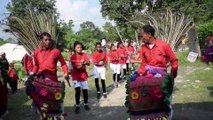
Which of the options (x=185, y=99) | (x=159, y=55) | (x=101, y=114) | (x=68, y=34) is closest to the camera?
(x=159, y=55)

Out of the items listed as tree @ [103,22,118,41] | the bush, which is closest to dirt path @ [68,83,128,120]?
the bush

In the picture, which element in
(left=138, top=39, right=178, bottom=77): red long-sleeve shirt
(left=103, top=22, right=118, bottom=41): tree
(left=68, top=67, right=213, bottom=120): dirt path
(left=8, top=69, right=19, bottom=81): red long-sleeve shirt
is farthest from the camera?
(left=103, top=22, right=118, bottom=41): tree

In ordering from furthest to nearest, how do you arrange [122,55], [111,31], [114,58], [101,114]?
[111,31] → [122,55] → [114,58] → [101,114]

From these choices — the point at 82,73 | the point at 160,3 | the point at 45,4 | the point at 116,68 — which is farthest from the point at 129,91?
the point at 45,4

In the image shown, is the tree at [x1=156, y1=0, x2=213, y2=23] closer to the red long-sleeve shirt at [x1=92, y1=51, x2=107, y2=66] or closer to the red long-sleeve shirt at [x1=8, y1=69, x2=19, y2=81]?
the red long-sleeve shirt at [x1=8, y1=69, x2=19, y2=81]

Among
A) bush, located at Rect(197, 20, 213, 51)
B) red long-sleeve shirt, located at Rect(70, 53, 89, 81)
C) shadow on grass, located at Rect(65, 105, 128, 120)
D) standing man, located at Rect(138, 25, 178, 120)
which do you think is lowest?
shadow on grass, located at Rect(65, 105, 128, 120)

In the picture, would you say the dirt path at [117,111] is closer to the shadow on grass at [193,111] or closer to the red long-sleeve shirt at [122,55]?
the shadow on grass at [193,111]

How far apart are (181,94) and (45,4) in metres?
49.6

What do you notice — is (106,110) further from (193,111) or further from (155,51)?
(155,51)

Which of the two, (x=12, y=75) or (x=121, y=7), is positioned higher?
(x=121, y=7)

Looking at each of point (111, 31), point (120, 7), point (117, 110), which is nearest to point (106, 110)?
point (117, 110)

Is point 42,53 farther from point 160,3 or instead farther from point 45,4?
point 45,4

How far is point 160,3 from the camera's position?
1597 inches

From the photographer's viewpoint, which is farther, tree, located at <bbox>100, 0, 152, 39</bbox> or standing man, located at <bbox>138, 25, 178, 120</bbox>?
tree, located at <bbox>100, 0, 152, 39</bbox>
